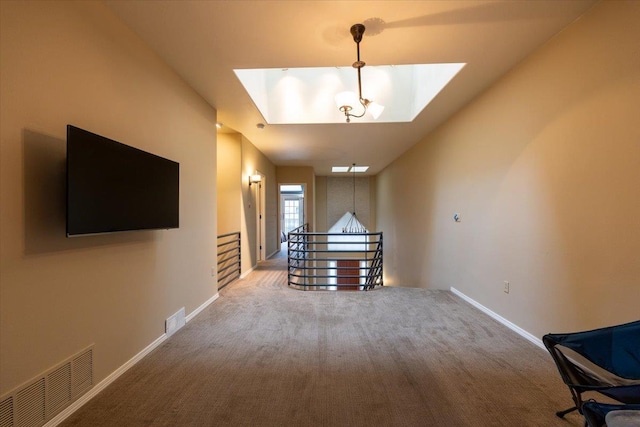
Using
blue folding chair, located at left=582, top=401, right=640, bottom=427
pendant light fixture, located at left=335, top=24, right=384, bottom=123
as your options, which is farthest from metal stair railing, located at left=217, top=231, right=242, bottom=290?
blue folding chair, located at left=582, top=401, right=640, bottom=427

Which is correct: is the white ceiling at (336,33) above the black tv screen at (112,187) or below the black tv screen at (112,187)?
above

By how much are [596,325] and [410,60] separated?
2672mm

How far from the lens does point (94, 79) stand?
6.31 feet

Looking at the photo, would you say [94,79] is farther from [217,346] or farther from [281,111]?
[281,111]


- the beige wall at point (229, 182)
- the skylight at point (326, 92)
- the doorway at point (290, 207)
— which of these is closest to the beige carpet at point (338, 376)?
the beige wall at point (229, 182)

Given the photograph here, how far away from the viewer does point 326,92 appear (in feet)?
14.4

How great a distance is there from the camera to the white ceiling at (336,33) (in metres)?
2.03

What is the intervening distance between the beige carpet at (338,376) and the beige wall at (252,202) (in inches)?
95.3

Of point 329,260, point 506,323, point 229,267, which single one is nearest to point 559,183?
point 506,323

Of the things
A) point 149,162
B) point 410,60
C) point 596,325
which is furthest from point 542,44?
point 149,162

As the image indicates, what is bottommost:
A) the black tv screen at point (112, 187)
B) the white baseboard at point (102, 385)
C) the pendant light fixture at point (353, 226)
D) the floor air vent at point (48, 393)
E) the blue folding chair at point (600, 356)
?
the white baseboard at point (102, 385)

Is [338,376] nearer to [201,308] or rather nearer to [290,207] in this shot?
[201,308]

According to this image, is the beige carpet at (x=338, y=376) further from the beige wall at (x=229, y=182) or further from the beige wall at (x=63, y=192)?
the beige wall at (x=229, y=182)

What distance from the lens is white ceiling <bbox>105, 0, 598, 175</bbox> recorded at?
6.65 ft
